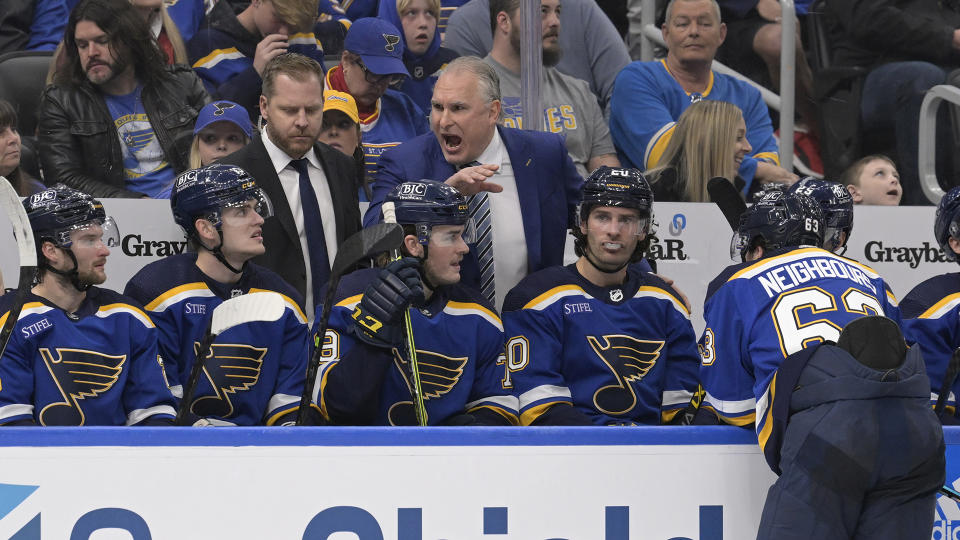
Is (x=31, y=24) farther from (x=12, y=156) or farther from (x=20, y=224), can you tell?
(x=20, y=224)

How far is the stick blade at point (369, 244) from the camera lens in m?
2.92

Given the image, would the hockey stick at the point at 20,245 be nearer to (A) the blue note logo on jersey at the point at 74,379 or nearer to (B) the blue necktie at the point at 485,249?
(A) the blue note logo on jersey at the point at 74,379

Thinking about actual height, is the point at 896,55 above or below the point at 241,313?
above

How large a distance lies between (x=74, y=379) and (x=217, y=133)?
131 centimetres

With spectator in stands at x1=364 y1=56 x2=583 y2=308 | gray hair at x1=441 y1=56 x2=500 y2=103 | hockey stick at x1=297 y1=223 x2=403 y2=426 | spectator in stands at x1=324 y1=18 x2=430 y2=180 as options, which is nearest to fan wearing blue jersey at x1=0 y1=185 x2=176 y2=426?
hockey stick at x1=297 y1=223 x2=403 y2=426

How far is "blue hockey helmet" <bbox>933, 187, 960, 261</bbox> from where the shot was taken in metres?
3.66

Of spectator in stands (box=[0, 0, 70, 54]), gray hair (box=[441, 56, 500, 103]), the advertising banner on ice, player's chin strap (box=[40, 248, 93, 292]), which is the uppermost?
spectator in stands (box=[0, 0, 70, 54])

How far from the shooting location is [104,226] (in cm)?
332

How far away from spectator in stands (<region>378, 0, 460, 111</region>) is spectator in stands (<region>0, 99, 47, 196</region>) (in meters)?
1.48

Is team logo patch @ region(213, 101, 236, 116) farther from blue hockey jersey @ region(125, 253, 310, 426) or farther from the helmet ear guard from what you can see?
the helmet ear guard

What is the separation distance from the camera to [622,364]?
3.42 m

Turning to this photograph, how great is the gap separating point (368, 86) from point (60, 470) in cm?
233

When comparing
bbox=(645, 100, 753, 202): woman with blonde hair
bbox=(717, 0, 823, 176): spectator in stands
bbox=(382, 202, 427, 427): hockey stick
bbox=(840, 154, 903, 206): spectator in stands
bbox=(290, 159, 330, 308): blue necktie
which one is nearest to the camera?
bbox=(382, 202, 427, 427): hockey stick

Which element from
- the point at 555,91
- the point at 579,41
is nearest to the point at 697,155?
the point at 555,91
